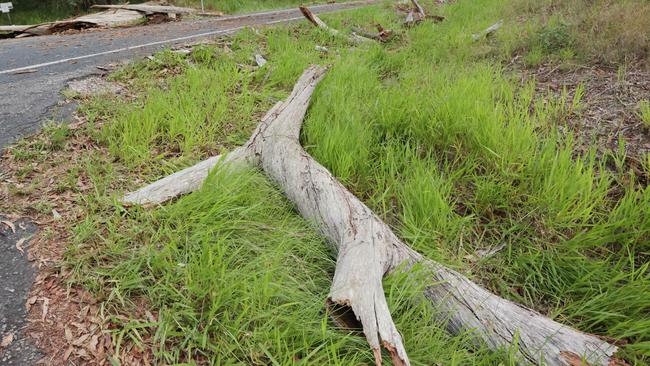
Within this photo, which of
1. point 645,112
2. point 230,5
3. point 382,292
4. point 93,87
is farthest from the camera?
point 230,5

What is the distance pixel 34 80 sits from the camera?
4652mm

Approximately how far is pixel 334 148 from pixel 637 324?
7.25 feet

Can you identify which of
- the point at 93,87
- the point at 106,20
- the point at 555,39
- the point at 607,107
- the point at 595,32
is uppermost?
the point at 595,32

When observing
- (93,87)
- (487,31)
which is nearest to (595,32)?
(487,31)

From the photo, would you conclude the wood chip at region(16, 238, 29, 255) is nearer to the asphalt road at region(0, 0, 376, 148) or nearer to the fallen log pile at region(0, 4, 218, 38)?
the asphalt road at region(0, 0, 376, 148)

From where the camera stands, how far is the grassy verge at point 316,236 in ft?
6.30

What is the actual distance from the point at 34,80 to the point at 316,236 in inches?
169

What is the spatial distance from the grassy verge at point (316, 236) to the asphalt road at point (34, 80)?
0.25 m

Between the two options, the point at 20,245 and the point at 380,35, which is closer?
the point at 20,245

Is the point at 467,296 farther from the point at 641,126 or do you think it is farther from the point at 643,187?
the point at 641,126

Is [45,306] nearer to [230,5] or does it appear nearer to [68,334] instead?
[68,334]

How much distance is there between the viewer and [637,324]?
196cm

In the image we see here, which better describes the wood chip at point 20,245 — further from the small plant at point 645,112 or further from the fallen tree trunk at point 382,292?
the small plant at point 645,112

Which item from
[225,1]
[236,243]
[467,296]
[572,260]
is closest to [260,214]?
[236,243]
